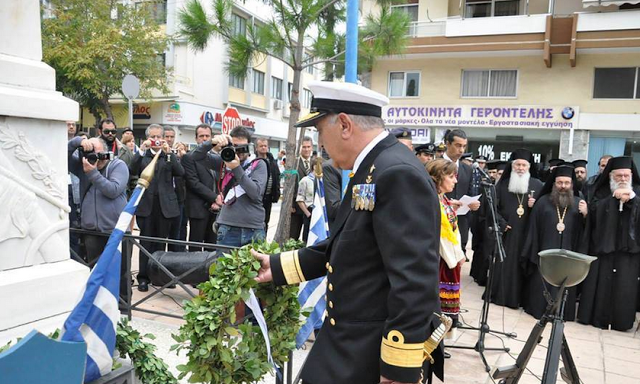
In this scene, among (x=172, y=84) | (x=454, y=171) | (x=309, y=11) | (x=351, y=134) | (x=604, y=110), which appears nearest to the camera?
(x=351, y=134)

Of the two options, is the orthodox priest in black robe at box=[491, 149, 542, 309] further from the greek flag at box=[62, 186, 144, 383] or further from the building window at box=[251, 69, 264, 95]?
the building window at box=[251, 69, 264, 95]

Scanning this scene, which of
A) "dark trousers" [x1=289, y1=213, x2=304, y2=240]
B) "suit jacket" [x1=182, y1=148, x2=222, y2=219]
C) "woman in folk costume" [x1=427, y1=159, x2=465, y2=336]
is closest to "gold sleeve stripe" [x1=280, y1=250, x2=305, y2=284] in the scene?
"woman in folk costume" [x1=427, y1=159, x2=465, y2=336]

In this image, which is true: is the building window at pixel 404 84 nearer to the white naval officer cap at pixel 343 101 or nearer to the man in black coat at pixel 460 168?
the man in black coat at pixel 460 168

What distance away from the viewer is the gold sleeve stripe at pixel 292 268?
7.64ft

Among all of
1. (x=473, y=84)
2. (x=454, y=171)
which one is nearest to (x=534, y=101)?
(x=473, y=84)

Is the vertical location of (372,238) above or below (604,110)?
below

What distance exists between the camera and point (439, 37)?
1758 cm

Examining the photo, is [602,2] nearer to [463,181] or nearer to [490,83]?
[490,83]

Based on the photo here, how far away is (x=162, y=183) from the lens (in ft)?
20.7

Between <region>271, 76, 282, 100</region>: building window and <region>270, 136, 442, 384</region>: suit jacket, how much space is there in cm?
3075

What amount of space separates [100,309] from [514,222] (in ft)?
19.8

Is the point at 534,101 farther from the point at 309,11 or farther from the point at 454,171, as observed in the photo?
the point at 454,171

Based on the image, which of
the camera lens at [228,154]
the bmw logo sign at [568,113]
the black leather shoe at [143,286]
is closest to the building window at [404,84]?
the bmw logo sign at [568,113]

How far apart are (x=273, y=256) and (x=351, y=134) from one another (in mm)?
760
